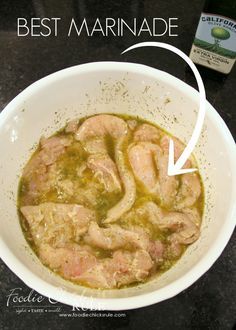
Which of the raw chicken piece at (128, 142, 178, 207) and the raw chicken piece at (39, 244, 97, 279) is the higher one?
the raw chicken piece at (128, 142, 178, 207)

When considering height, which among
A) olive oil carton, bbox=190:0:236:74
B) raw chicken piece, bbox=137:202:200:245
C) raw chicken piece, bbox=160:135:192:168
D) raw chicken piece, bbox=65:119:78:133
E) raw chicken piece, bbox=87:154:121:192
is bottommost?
raw chicken piece, bbox=137:202:200:245

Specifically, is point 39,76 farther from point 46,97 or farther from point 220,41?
point 220,41

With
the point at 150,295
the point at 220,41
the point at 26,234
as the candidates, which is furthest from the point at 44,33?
the point at 150,295

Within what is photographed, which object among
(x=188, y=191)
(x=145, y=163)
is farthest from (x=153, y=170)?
(x=188, y=191)

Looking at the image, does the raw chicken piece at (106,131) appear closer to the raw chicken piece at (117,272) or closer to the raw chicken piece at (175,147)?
the raw chicken piece at (175,147)

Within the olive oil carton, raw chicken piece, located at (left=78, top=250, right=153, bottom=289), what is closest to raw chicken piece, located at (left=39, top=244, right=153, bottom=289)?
raw chicken piece, located at (left=78, top=250, right=153, bottom=289)

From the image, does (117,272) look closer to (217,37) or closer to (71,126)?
(71,126)

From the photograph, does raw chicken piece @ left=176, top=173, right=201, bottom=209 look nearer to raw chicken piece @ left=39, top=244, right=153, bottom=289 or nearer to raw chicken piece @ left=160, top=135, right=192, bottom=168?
raw chicken piece @ left=160, top=135, right=192, bottom=168
